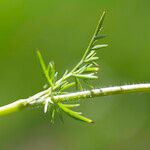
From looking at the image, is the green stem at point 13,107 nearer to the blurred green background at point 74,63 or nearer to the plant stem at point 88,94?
the plant stem at point 88,94

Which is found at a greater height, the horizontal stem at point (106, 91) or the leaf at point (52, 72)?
the leaf at point (52, 72)

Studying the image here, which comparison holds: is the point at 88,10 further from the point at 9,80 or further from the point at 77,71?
the point at 77,71

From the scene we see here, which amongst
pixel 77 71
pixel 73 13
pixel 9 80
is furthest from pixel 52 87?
pixel 73 13

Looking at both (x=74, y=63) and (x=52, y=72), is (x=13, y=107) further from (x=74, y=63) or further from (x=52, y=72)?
(x=74, y=63)

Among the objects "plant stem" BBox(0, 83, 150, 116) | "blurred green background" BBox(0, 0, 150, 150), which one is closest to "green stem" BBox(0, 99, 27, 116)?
"plant stem" BBox(0, 83, 150, 116)

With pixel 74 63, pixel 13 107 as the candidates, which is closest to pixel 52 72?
pixel 13 107

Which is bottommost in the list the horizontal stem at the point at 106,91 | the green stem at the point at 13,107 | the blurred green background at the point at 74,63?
the blurred green background at the point at 74,63

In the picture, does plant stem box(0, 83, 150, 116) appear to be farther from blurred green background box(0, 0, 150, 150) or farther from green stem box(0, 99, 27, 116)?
blurred green background box(0, 0, 150, 150)

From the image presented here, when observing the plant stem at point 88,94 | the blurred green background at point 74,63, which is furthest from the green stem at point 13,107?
the blurred green background at point 74,63
